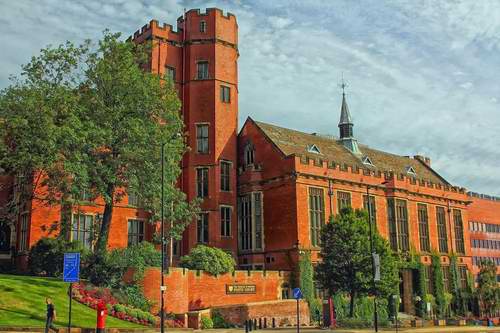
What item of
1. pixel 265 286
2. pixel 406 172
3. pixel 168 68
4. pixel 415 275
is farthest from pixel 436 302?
pixel 168 68

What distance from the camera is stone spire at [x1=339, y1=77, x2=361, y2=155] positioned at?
63.4m

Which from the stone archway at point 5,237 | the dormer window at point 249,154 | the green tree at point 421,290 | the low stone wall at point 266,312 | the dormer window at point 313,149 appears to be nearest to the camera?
the low stone wall at point 266,312

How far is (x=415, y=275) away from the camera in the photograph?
188 feet

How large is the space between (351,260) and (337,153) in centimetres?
1902

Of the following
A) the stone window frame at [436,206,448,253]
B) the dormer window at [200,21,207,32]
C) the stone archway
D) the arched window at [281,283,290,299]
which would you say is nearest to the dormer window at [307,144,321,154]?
the arched window at [281,283,290,299]

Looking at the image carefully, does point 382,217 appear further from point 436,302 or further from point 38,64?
point 38,64

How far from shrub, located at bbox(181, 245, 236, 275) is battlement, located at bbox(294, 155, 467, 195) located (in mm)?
11810

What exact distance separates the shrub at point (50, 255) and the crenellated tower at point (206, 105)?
478 inches

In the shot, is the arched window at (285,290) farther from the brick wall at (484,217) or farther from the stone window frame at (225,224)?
the brick wall at (484,217)

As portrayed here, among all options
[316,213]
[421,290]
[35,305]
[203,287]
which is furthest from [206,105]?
[421,290]

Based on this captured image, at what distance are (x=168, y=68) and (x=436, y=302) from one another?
1386 inches

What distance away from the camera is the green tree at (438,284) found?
5800cm

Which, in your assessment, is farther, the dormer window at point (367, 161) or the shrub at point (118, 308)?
the dormer window at point (367, 161)

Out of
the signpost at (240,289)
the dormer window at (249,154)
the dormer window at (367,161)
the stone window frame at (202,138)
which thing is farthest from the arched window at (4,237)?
the dormer window at (367,161)
